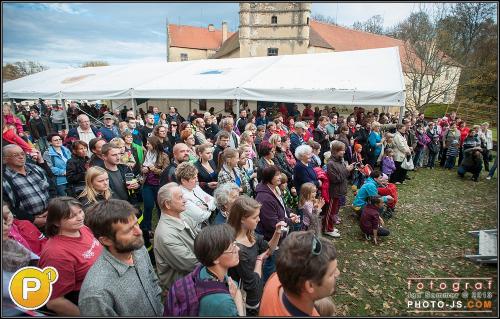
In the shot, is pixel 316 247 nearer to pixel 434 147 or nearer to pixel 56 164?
pixel 56 164

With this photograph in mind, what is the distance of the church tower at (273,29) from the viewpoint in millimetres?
27469

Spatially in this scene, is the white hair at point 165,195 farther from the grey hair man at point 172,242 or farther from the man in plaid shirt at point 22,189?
the man in plaid shirt at point 22,189

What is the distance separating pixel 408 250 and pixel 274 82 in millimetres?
5749

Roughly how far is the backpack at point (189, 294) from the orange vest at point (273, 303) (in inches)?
9.5

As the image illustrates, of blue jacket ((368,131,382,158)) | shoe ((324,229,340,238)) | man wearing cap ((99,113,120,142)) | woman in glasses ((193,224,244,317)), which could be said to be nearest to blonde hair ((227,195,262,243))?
woman in glasses ((193,224,244,317))

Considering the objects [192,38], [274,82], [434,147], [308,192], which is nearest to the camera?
[308,192]

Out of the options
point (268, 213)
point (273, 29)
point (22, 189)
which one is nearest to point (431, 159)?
point (268, 213)

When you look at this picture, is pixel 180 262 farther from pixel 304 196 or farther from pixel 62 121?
pixel 62 121

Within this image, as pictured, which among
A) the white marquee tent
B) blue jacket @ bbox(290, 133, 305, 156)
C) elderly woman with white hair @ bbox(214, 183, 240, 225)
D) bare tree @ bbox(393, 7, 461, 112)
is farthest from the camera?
bare tree @ bbox(393, 7, 461, 112)

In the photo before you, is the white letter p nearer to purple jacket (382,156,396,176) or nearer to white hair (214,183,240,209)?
white hair (214,183,240,209)

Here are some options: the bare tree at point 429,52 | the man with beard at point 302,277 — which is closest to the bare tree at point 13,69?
the man with beard at point 302,277

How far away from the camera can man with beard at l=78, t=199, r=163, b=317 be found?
5.16 ft

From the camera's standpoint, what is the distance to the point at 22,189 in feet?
9.20

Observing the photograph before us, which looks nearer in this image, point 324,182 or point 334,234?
point 324,182
